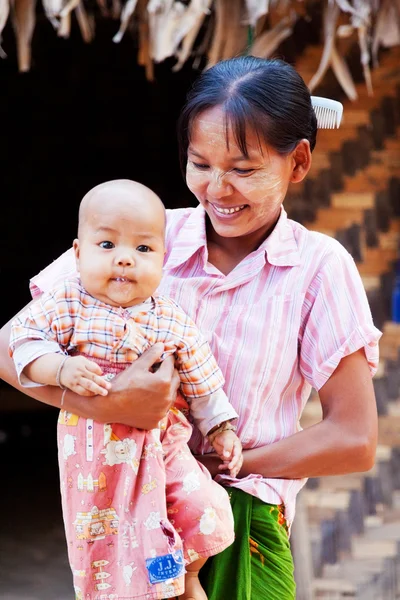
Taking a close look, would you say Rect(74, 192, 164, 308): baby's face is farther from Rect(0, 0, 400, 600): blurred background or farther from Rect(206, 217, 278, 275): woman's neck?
Rect(0, 0, 400, 600): blurred background

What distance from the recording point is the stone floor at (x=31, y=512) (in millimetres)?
5418

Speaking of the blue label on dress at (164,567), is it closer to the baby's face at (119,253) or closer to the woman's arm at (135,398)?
the woman's arm at (135,398)

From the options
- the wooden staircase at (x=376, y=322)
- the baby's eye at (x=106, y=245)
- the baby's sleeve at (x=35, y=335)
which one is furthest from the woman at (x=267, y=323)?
the wooden staircase at (x=376, y=322)

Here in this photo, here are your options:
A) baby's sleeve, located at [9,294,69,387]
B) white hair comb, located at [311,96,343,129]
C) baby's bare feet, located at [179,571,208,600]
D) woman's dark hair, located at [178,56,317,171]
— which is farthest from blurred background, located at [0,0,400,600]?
baby's bare feet, located at [179,571,208,600]

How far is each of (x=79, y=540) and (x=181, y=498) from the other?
0.21 m

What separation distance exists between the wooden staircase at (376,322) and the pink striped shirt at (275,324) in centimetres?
236

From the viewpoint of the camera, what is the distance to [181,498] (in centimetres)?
192

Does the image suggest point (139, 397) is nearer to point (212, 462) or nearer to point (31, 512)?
point (212, 462)

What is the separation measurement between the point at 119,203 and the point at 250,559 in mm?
800

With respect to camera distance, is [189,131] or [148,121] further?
[148,121]

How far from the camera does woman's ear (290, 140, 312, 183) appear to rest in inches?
83.6

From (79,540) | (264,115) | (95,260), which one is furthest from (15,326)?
(264,115)

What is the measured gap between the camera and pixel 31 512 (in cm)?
645

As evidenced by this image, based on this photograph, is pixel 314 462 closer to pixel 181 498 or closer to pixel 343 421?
pixel 343 421
